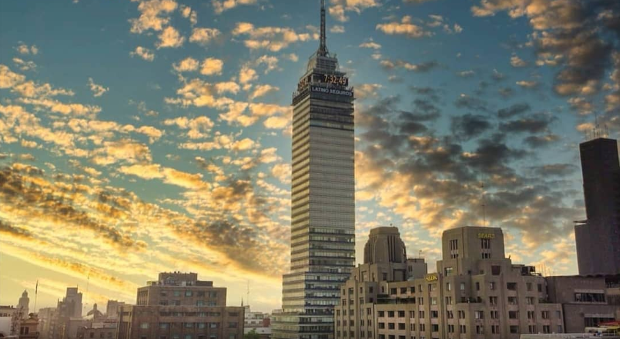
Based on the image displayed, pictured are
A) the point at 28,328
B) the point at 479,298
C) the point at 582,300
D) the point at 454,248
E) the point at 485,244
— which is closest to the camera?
the point at 28,328

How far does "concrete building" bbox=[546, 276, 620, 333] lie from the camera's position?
182 meters

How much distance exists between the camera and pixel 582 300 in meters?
188

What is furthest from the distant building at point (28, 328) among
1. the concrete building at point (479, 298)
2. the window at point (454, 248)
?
the window at point (454, 248)

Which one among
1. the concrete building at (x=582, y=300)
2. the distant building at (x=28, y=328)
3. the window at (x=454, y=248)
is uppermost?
the window at (x=454, y=248)

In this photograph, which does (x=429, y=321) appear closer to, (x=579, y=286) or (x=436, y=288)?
(x=436, y=288)

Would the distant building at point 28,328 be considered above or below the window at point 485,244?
below

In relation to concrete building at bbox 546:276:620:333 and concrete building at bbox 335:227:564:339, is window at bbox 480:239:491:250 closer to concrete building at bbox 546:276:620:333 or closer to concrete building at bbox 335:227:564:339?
concrete building at bbox 335:227:564:339

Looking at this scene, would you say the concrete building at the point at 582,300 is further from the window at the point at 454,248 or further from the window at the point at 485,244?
the window at the point at 454,248

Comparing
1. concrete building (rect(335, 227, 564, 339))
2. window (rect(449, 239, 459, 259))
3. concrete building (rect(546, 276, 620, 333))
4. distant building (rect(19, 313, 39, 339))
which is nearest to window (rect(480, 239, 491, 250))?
concrete building (rect(335, 227, 564, 339))

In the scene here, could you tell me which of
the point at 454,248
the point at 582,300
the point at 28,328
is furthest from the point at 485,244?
the point at 28,328

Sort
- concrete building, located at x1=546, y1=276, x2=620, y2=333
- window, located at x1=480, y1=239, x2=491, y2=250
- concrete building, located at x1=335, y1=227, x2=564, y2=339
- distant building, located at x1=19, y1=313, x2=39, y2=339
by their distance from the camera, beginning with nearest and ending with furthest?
1. distant building, located at x1=19, y1=313, x2=39, y2=339
2. concrete building, located at x1=335, y1=227, x2=564, y2=339
3. concrete building, located at x1=546, y1=276, x2=620, y2=333
4. window, located at x1=480, y1=239, x2=491, y2=250

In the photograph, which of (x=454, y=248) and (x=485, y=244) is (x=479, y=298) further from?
(x=485, y=244)

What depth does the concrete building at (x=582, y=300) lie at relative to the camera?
18162cm

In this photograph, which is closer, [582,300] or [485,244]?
[582,300]
